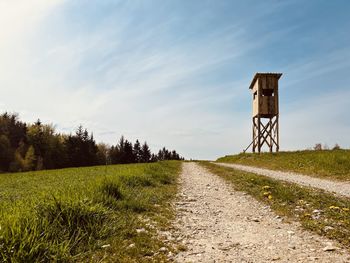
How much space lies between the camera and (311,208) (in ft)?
27.1

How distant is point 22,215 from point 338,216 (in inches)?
277

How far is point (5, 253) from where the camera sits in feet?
12.5

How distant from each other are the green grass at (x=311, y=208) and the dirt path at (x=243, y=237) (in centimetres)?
35

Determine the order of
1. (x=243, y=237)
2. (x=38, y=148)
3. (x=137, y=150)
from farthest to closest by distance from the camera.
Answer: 1. (x=137, y=150)
2. (x=38, y=148)
3. (x=243, y=237)

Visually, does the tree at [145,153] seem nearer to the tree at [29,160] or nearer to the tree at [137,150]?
the tree at [137,150]

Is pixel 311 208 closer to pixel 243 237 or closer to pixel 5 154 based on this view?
pixel 243 237

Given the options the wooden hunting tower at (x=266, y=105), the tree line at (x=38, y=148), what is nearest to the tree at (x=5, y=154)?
the tree line at (x=38, y=148)

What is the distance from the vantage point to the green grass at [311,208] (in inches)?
244

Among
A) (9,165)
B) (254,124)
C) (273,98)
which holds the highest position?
(273,98)

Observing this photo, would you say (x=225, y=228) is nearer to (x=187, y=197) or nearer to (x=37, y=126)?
(x=187, y=197)

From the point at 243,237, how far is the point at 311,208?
3397mm

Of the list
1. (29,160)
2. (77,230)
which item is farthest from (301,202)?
(29,160)

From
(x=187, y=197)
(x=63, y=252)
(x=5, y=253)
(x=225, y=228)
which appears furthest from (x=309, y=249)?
(x=187, y=197)

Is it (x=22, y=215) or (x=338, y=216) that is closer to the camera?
(x=22, y=215)
